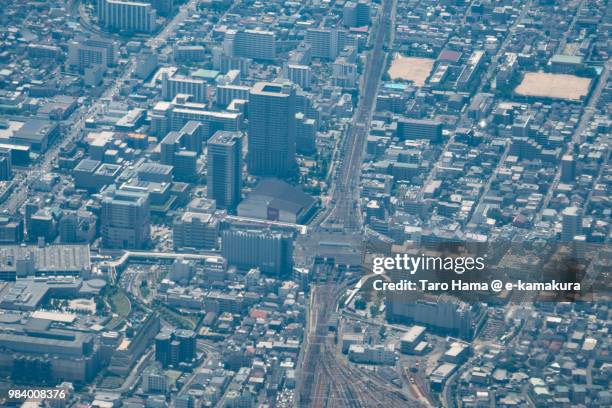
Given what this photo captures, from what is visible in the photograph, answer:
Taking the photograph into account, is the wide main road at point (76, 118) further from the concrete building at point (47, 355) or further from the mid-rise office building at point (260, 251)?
the concrete building at point (47, 355)

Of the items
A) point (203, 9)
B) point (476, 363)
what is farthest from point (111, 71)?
point (476, 363)

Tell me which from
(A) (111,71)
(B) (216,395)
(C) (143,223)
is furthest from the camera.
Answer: (A) (111,71)

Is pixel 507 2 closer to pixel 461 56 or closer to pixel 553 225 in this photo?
pixel 461 56

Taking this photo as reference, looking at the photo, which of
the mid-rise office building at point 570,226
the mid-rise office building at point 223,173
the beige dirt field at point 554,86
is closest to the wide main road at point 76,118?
the mid-rise office building at point 223,173

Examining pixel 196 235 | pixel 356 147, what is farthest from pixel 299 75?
pixel 196 235

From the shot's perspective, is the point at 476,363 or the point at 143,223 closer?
the point at 476,363

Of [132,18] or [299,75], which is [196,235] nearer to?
[299,75]

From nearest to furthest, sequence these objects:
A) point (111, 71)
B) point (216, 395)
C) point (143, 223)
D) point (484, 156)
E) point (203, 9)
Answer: point (216, 395) < point (143, 223) < point (484, 156) < point (111, 71) < point (203, 9)
